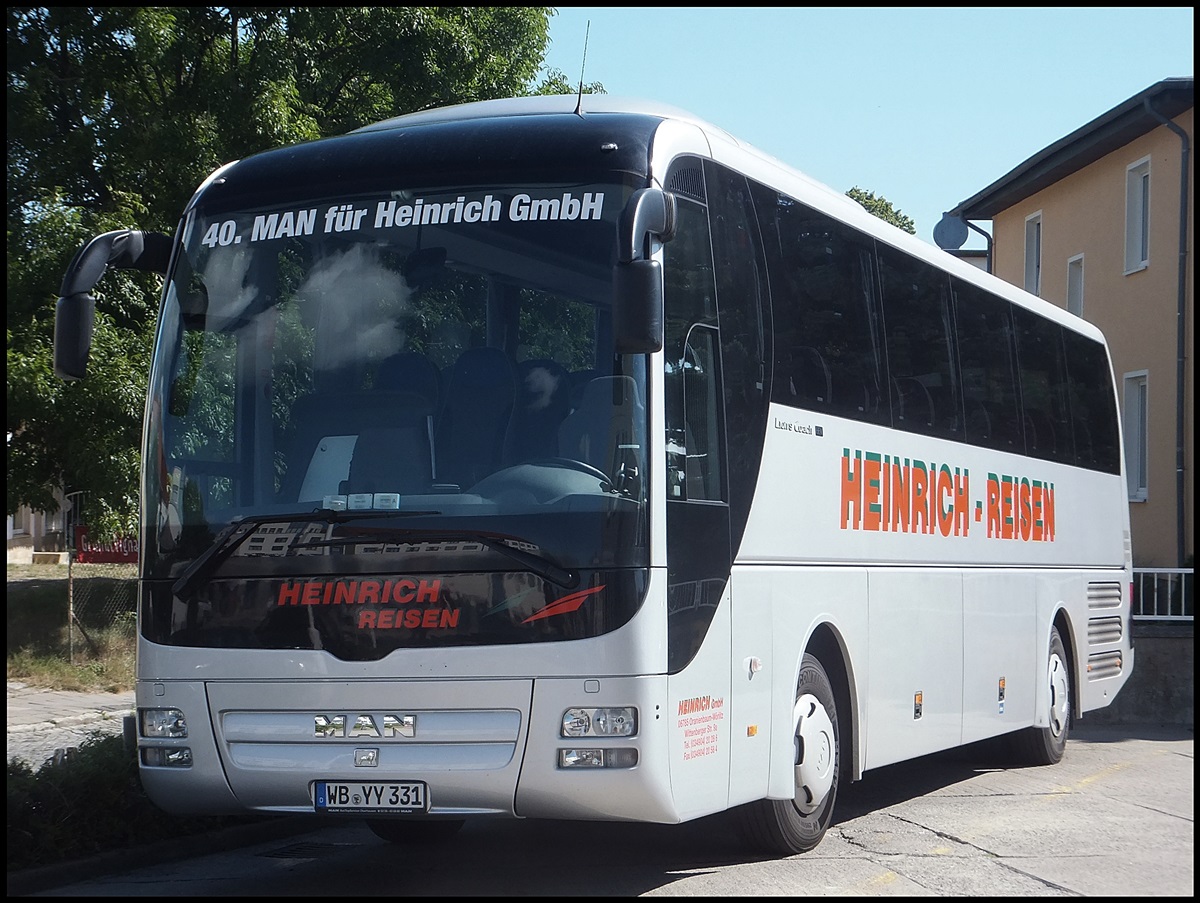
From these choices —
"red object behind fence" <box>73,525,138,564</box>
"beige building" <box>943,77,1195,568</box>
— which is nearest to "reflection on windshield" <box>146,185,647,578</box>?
"red object behind fence" <box>73,525,138,564</box>

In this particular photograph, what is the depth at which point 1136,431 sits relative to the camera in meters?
28.7

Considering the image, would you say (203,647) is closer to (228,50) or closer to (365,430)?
(365,430)

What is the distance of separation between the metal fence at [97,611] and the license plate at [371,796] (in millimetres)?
13206

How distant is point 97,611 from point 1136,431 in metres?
17.6

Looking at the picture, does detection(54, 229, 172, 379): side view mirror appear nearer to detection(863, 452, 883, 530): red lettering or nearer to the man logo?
the man logo

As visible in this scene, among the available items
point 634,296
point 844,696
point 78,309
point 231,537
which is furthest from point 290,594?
point 844,696

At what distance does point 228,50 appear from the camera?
21.9 metres

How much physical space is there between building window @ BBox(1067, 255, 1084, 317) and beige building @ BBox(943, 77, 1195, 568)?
2 centimetres

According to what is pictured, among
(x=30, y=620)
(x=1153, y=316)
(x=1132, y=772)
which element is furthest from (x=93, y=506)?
(x=1153, y=316)

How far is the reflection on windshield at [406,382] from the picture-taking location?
702cm

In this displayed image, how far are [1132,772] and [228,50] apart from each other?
15.0m

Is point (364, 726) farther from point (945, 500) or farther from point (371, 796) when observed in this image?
point (945, 500)

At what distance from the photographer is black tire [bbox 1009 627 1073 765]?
13406 mm

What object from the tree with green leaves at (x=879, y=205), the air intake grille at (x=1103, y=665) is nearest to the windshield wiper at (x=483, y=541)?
the air intake grille at (x=1103, y=665)
